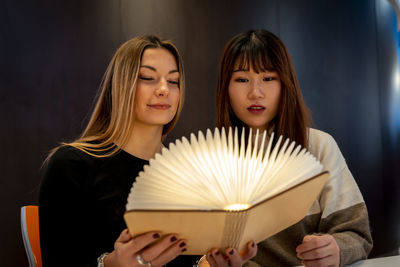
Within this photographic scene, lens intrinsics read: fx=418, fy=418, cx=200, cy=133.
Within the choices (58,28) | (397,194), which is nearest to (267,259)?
(58,28)

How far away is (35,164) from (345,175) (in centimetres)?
187

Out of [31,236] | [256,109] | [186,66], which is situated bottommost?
[31,236]

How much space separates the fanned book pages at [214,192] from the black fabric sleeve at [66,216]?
60 cm

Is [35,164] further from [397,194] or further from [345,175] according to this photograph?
[397,194]

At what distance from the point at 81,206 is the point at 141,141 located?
0.30 m

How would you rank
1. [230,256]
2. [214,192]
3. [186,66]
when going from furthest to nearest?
1. [186,66]
2. [230,256]
3. [214,192]

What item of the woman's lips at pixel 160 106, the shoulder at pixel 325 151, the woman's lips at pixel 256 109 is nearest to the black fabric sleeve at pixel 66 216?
the woman's lips at pixel 160 106

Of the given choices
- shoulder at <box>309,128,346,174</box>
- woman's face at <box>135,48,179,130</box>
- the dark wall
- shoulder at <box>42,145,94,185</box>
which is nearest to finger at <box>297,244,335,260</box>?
shoulder at <box>309,128,346,174</box>

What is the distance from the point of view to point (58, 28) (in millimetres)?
2561

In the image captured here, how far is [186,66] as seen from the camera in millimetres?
2965

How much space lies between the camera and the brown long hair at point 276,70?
1381 mm

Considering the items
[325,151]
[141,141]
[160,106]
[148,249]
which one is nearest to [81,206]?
[141,141]

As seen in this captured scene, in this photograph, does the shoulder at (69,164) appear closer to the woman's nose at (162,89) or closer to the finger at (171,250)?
the woman's nose at (162,89)

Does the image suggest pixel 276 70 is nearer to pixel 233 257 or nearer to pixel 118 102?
pixel 118 102
